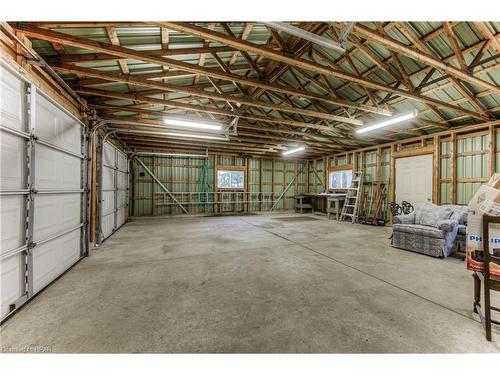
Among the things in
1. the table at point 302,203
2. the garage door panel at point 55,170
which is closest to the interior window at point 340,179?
the table at point 302,203

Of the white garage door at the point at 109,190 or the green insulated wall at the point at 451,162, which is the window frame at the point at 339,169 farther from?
the white garage door at the point at 109,190

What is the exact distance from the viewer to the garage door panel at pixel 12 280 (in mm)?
2066

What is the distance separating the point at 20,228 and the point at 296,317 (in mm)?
3236

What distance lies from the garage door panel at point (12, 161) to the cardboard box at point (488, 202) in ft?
15.7

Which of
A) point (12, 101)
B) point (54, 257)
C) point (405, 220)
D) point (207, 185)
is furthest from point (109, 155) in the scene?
point (405, 220)

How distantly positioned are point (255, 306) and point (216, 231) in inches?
170

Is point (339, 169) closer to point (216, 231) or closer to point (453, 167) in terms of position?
point (453, 167)

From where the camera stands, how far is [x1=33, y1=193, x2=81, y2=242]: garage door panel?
2610 mm

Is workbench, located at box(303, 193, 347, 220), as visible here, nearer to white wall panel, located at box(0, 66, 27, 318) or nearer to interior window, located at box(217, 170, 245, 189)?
interior window, located at box(217, 170, 245, 189)

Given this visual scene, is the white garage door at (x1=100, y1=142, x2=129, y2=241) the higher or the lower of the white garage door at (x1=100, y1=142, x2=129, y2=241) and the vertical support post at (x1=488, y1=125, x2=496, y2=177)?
the lower

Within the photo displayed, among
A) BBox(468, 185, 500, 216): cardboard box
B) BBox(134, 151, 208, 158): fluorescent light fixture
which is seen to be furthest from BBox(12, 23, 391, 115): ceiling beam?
BBox(134, 151, 208, 158): fluorescent light fixture

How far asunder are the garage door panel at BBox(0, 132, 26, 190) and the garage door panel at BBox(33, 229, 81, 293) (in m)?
0.89

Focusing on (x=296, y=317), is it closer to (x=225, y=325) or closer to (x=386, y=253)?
(x=225, y=325)

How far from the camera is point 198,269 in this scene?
11.0ft
